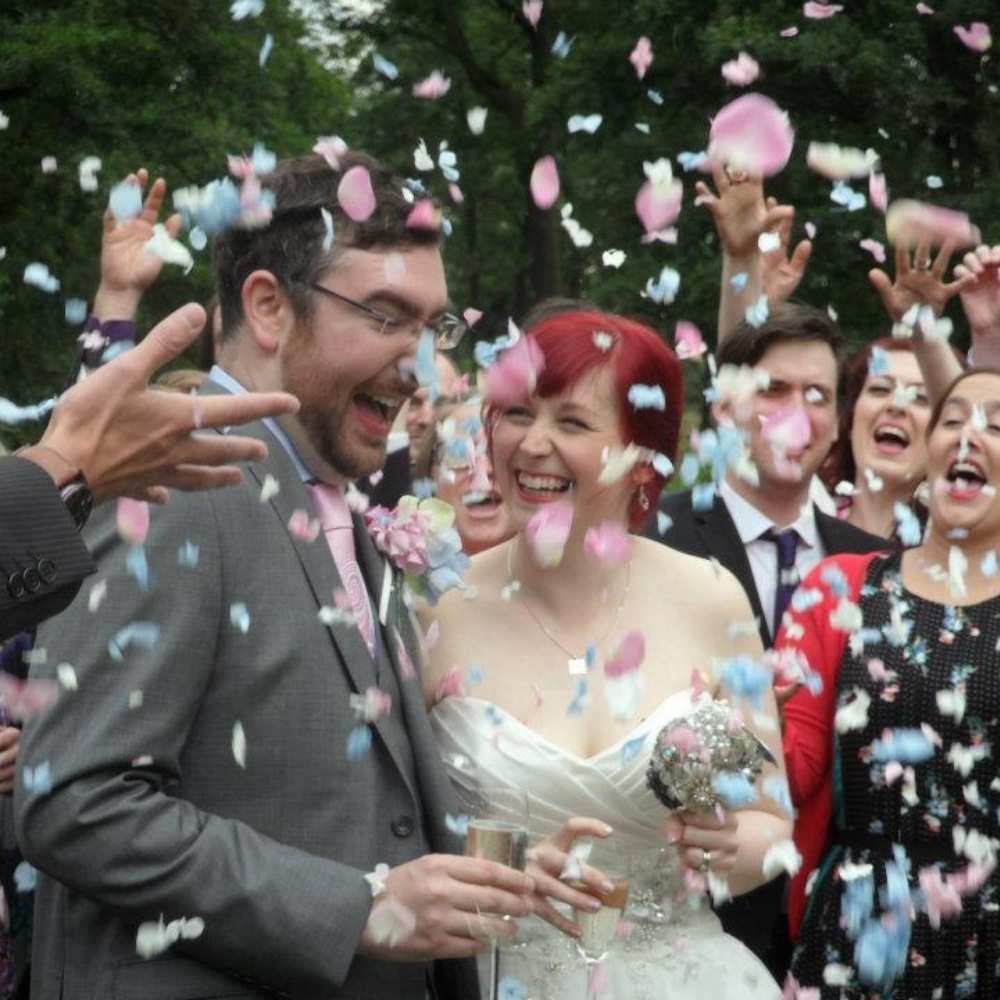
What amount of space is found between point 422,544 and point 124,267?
1.82m

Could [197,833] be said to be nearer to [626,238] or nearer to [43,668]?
[43,668]

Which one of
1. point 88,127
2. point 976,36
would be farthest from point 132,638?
point 88,127

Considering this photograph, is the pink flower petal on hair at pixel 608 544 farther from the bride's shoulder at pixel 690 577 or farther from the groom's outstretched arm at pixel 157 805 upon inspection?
the groom's outstretched arm at pixel 157 805

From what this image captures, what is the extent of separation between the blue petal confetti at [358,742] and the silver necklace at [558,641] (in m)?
1.04

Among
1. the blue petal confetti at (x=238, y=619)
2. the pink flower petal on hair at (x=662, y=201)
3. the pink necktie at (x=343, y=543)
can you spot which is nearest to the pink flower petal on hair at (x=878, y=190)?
the pink flower petal on hair at (x=662, y=201)

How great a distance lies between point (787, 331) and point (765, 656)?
1516mm

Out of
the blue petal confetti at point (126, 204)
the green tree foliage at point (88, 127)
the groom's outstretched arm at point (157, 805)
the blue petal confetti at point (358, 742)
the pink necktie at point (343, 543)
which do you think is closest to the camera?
the groom's outstretched arm at point (157, 805)

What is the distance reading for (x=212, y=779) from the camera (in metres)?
3.26

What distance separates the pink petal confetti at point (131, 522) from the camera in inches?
124

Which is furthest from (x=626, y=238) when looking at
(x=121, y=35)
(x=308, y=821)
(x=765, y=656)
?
(x=308, y=821)

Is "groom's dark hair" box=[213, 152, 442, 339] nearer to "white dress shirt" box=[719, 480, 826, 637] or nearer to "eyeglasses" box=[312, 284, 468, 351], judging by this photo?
"eyeglasses" box=[312, 284, 468, 351]

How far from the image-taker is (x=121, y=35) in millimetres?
18562

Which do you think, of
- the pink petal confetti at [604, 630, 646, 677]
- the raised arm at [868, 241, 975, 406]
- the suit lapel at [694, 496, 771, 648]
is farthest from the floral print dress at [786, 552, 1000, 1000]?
the raised arm at [868, 241, 975, 406]

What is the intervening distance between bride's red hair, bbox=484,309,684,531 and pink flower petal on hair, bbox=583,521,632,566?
117 mm
